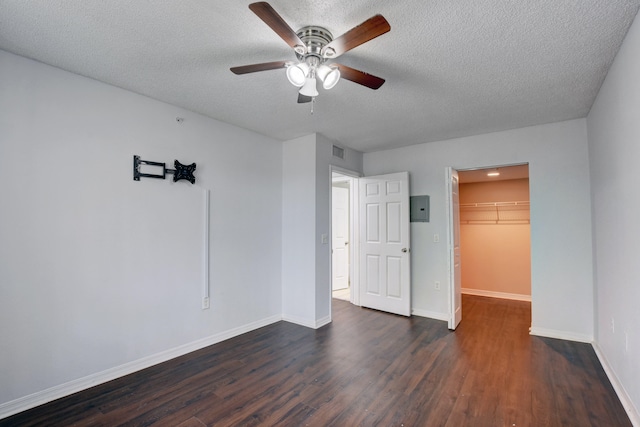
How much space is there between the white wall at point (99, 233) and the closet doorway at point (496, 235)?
160 inches

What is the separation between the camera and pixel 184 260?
A: 9.86 feet

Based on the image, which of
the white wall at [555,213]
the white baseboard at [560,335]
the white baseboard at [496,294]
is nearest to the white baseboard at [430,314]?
the white wall at [555,213]

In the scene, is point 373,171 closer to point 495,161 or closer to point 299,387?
point 495,161

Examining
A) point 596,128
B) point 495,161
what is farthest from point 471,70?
point 495,161

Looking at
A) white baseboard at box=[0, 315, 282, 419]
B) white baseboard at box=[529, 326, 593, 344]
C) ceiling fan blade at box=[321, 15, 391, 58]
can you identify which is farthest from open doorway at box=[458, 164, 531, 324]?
white baseboard at box=[0, 315, 282, 419]

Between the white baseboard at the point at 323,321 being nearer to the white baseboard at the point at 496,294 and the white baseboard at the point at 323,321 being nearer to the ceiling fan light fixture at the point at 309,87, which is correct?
the ceiling fan light fixture at the point at 309,87

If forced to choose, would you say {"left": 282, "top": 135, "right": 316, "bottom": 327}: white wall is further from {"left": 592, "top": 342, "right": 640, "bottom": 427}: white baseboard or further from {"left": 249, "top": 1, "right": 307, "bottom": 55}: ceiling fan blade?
{"left": 592, "top": 342, "right": 640, "bottom": 427}: white baseboard

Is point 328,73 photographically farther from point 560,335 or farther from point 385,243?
point 560,335

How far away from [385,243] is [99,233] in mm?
3364

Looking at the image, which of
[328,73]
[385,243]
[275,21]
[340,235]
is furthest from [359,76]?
[340,235]

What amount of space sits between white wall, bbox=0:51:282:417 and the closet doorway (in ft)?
13.4

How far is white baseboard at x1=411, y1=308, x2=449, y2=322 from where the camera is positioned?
13.1ft

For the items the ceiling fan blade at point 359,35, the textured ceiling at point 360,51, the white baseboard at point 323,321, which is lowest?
the white baseboard at point 323,321

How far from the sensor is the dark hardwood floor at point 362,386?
6.58 ft
